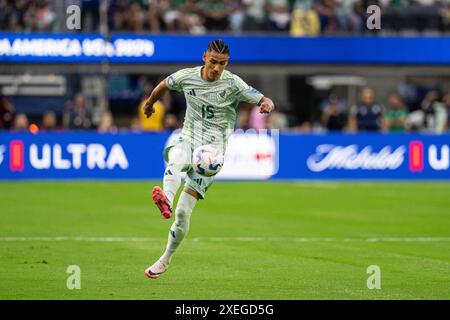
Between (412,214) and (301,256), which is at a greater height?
(301,256)

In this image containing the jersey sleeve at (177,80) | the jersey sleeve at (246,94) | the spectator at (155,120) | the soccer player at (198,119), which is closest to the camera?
the soccer player at (198,119)

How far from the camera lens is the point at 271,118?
3425 centimetres

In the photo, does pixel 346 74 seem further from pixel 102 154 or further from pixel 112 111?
pixel 102 154

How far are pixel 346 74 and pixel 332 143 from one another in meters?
6.88

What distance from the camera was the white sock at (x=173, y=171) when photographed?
39.8 ft

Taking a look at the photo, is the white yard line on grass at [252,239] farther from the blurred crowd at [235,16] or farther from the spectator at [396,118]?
the blurred crowd at [235,16]

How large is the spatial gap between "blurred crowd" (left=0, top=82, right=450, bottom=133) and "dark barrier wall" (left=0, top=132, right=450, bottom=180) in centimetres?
104

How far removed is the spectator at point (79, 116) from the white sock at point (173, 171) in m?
19.4

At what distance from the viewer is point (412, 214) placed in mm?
22047

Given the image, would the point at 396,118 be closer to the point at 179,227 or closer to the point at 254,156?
the point at 254,156

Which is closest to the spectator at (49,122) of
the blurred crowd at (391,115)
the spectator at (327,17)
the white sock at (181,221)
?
the blurred crowd at (391,115)

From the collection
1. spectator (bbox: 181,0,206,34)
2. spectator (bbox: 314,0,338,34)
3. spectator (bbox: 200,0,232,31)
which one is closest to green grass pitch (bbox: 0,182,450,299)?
spectator (bbox: 181,0,206,34)
